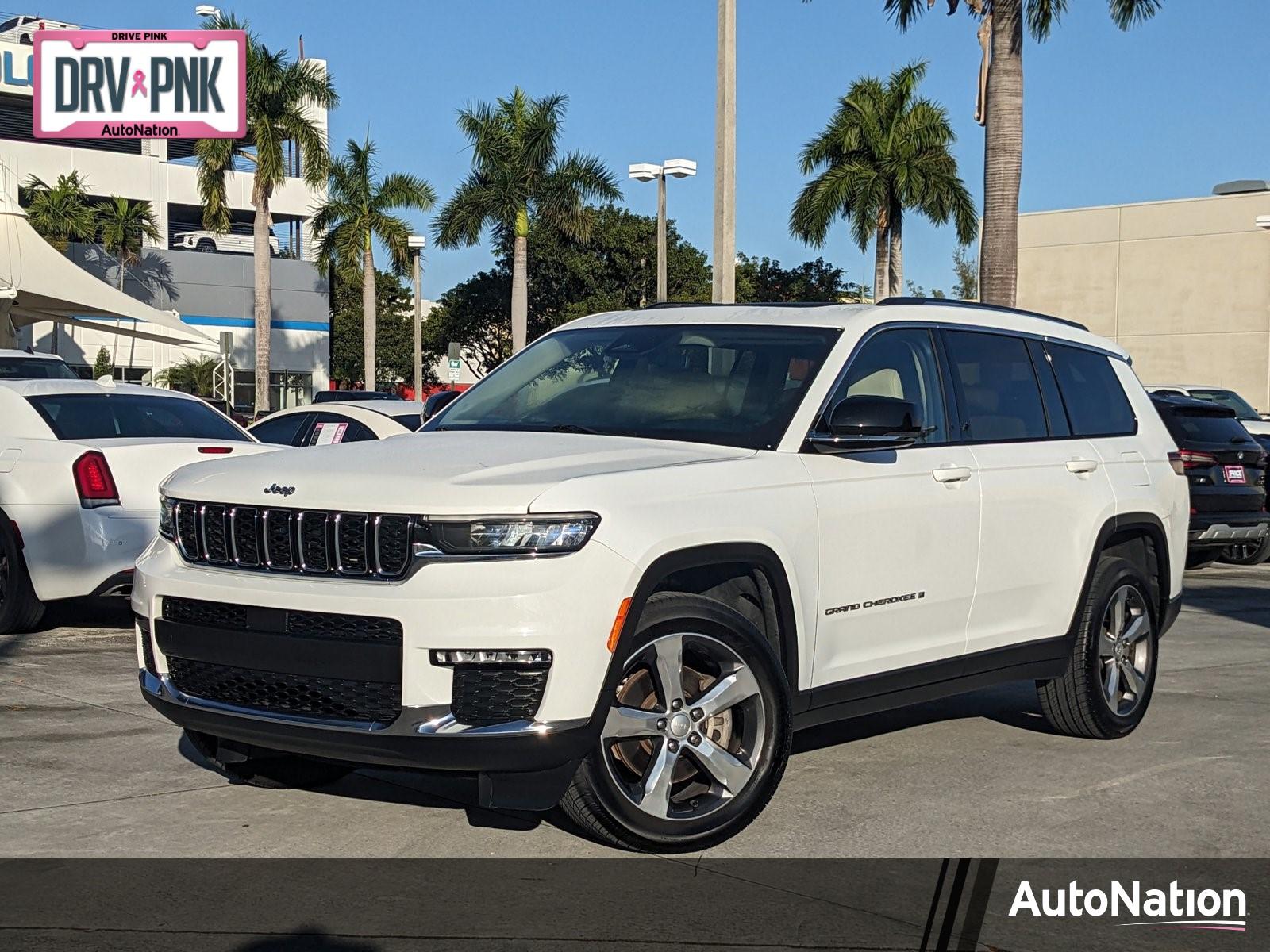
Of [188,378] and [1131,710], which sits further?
[188,378]

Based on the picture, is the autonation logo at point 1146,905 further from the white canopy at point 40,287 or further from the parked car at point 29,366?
the white canopy at point 40,287

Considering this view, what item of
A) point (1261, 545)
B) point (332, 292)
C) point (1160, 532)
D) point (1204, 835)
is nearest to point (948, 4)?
point (1261, 545)

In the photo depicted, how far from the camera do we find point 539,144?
43.7m

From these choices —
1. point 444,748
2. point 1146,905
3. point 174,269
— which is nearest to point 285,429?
point 444,748

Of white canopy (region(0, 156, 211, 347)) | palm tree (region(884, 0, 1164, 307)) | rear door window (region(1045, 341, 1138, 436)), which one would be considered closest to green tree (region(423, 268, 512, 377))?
white canopy (region(0, 156, 211, 347))

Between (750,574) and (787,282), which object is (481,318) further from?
(750,574)

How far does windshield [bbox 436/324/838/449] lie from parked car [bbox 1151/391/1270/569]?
375 inches

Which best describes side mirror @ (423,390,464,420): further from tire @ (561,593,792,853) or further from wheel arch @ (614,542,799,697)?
tire @ (561,593,792,853)

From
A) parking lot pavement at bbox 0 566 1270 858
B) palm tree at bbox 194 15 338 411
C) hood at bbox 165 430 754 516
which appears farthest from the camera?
palm tree at bbox 194 15 338 411

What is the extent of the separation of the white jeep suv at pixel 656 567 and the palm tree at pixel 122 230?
58.8 meters

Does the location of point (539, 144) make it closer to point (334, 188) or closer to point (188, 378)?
point (334, 188)

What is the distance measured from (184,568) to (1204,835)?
3.65m

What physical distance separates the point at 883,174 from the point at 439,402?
40129 millimetres

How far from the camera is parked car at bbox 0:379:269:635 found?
9438 mm
